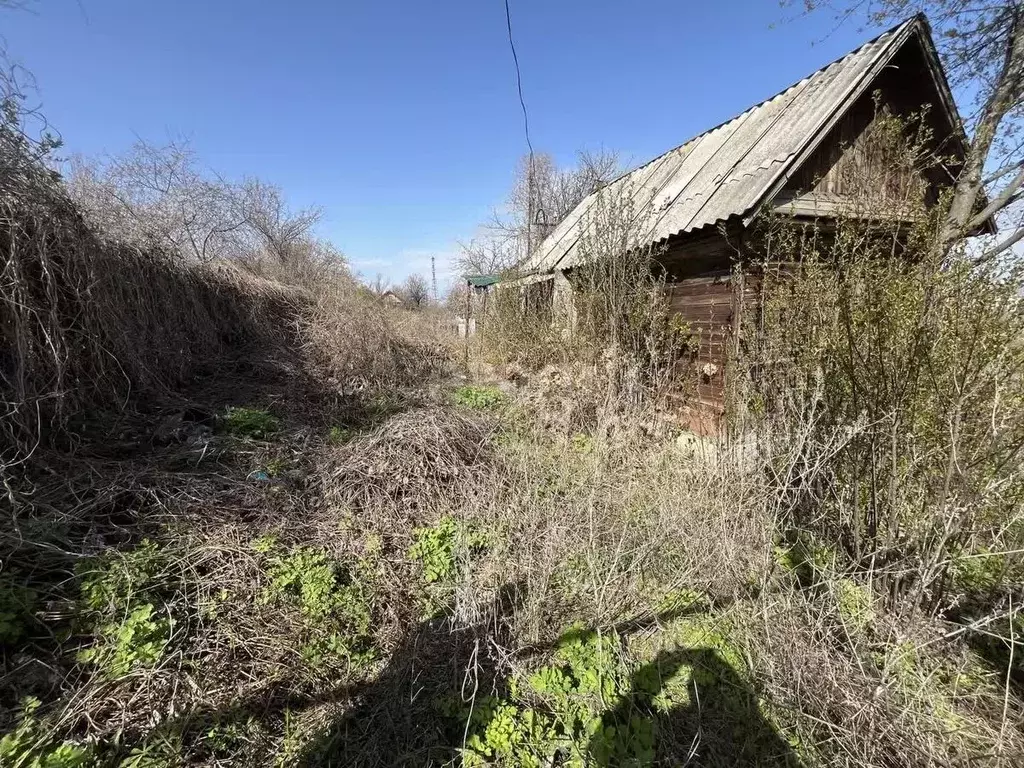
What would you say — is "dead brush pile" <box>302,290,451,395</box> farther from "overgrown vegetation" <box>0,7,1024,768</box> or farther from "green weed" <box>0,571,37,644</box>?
"green weed" <box>0,571,37,644</box>

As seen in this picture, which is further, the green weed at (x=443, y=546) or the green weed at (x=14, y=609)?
the green weed at (x=443, y=546)

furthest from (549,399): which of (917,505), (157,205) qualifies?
(157,205)

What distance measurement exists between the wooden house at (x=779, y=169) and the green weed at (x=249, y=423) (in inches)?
203

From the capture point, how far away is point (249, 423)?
3.97 meters

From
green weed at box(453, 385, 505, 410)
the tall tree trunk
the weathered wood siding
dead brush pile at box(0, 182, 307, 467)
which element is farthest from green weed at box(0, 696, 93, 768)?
the tall tree trunk

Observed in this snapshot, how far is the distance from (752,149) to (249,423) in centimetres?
724

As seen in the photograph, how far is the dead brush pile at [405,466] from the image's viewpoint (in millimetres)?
3178

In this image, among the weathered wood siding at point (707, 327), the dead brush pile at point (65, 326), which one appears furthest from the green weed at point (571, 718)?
the weathered wood siding at point (707, 327)

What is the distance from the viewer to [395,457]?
11.2ft

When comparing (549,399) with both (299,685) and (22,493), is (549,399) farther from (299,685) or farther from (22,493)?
(22,493)

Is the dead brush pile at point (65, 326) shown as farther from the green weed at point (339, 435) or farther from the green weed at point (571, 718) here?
the green weed at point (571, 718)

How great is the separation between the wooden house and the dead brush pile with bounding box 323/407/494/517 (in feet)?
11.5

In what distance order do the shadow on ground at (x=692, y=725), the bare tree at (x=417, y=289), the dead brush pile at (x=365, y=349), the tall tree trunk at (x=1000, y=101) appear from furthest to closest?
the bare tree at (x=417, y=289)
the dead brush pile at (x=365, y=349)
the tall tree trunk at (x=1000, y=101)
the shadow on ground at (x=692, y=725)

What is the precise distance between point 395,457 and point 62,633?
2006 mm
